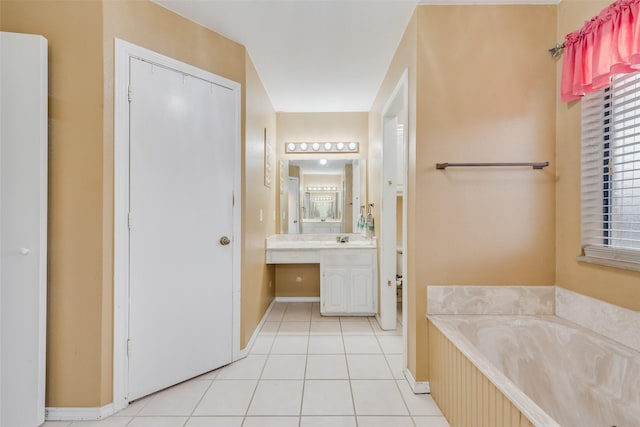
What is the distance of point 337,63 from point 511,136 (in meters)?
1.55

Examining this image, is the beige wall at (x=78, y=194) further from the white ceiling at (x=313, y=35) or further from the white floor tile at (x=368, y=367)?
the white floor tile at (x=368, y=367)

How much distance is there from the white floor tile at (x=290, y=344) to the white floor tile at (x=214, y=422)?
77 centimetres

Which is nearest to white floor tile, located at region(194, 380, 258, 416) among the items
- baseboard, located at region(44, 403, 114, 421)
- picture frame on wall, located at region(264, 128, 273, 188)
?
baseboard, located at region(44, 403, 114, 421)

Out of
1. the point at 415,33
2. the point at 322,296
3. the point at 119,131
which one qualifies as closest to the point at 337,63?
the point at 415,33

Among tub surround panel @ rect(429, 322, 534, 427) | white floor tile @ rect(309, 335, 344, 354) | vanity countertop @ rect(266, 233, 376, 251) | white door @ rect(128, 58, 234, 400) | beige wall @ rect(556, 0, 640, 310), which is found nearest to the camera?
tub surround panel @ rect(429, 322, 534, 427)

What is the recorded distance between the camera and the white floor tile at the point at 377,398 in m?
1.65

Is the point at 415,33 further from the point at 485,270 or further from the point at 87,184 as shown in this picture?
the point at 87,184

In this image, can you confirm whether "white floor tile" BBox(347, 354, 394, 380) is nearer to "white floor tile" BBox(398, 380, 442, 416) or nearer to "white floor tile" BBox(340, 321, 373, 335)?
"white floor tile" BBox(398, 380, 442, 416)

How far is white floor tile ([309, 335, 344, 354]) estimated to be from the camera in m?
2.36

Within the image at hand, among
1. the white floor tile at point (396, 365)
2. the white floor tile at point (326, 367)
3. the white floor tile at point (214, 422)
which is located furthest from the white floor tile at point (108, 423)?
the white floor tile at point (396, 365)

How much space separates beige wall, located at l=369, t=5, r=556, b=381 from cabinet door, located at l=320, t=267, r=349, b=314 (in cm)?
140

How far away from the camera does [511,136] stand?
1783mm

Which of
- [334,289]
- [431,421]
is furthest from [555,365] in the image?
[334,289]

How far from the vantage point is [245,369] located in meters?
2.09
